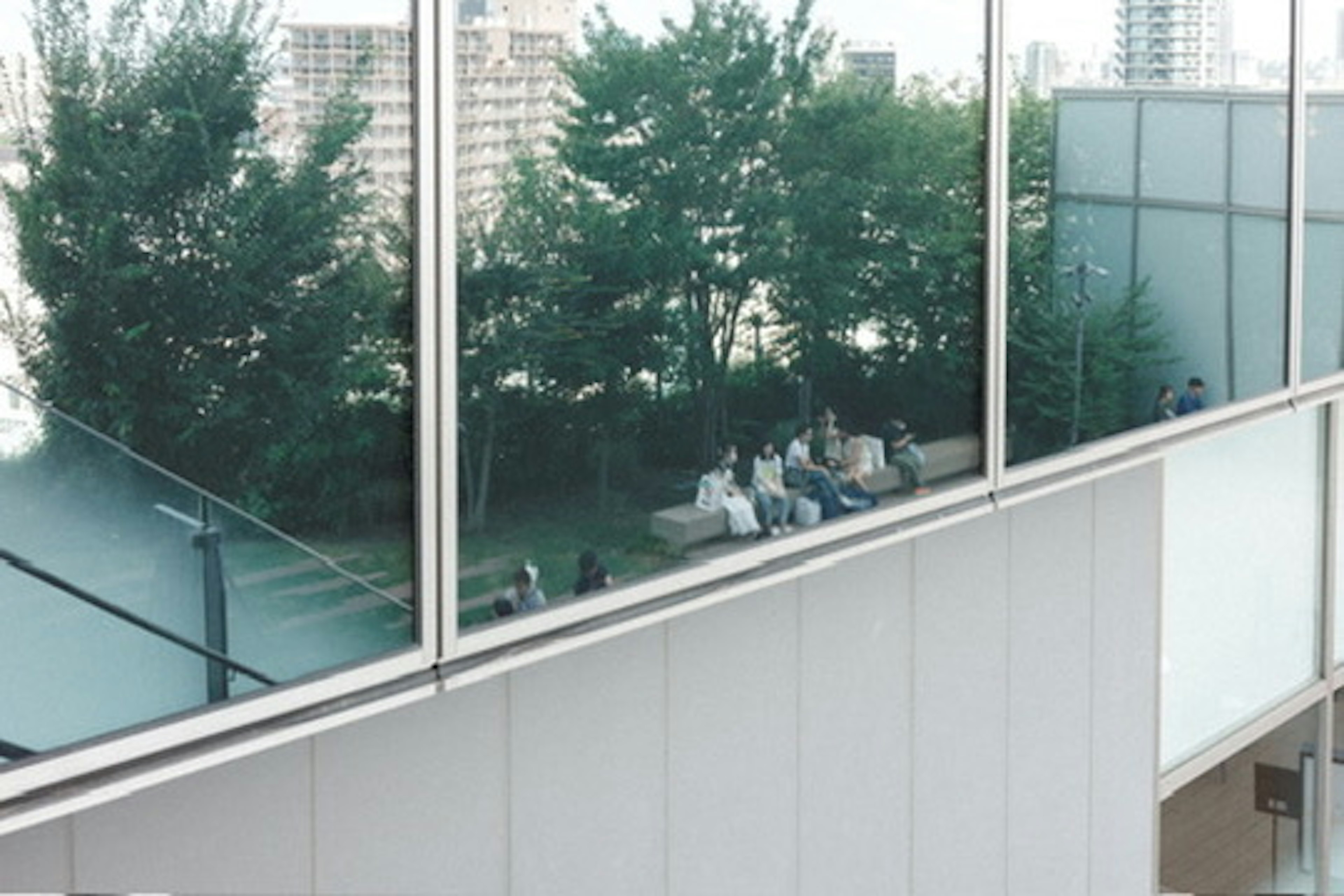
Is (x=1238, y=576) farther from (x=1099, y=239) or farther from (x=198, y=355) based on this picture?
(x=198, y=355)

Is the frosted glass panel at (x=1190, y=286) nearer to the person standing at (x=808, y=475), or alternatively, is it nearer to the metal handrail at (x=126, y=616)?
the person standing at (x=808, y=475)

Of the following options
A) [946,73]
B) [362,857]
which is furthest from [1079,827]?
[362,857]

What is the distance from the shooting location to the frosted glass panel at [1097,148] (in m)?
5.36

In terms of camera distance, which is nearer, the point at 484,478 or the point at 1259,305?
the point at 484,478

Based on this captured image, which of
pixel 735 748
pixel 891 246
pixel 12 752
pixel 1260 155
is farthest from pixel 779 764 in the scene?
pixel 1260 155

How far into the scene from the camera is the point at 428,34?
3.42 m

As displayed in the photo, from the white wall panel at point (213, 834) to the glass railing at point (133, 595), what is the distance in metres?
0.22

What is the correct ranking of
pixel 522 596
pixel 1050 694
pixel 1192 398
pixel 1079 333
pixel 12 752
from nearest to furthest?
pixel 12 752, pixel 522 596, pixel 1079 333, pixel 1050 694, pixel 1192 398

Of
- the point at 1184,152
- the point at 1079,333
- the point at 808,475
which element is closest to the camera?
the point at 808,475

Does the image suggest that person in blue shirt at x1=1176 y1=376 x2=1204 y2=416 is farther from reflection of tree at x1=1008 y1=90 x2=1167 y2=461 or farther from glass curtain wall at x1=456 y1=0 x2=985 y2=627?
glass curtain wall at x1=456 y1=0 x2=985 y2=627

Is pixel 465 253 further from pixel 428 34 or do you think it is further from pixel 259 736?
pixel 259 736

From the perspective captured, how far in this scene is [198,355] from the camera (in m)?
3.12

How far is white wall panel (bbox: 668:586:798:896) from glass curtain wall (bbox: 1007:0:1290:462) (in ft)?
3.15

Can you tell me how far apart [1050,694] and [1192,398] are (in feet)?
3.30
